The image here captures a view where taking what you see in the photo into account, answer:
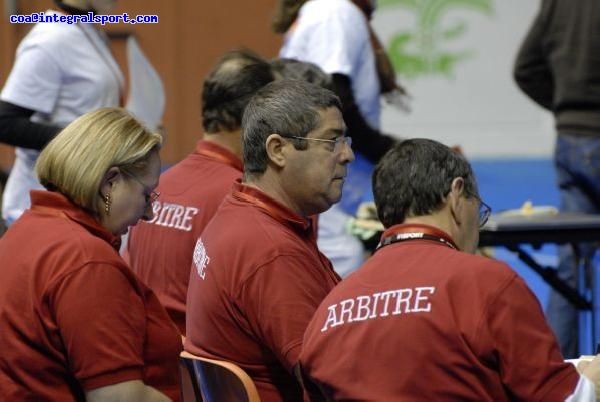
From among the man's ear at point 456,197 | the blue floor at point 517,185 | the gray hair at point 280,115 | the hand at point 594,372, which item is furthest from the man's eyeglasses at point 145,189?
the blue floor at point 517,185

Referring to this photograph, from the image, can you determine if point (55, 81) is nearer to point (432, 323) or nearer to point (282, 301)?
point (282, 301)

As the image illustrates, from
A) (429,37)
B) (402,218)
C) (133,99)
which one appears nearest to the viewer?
(402,218)

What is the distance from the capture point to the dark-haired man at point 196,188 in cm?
391

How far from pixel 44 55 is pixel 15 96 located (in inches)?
7.6

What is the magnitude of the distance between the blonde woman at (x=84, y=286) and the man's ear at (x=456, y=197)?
30.5 inches

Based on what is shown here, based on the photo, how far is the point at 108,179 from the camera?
3041 mm

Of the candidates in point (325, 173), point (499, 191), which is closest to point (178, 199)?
point (325, 173)

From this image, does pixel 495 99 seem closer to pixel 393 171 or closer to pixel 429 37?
pixel 429 37

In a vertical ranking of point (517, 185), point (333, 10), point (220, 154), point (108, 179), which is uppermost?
point (333, 10)

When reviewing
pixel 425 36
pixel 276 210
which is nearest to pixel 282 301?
pixel 276 210

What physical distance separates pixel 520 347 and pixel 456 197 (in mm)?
449

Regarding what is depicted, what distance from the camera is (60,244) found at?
9.46 feet

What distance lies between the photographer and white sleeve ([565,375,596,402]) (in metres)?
2.54

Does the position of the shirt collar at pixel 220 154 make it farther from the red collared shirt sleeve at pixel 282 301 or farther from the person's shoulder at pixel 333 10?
the person's shoulder at pixel 333 10
